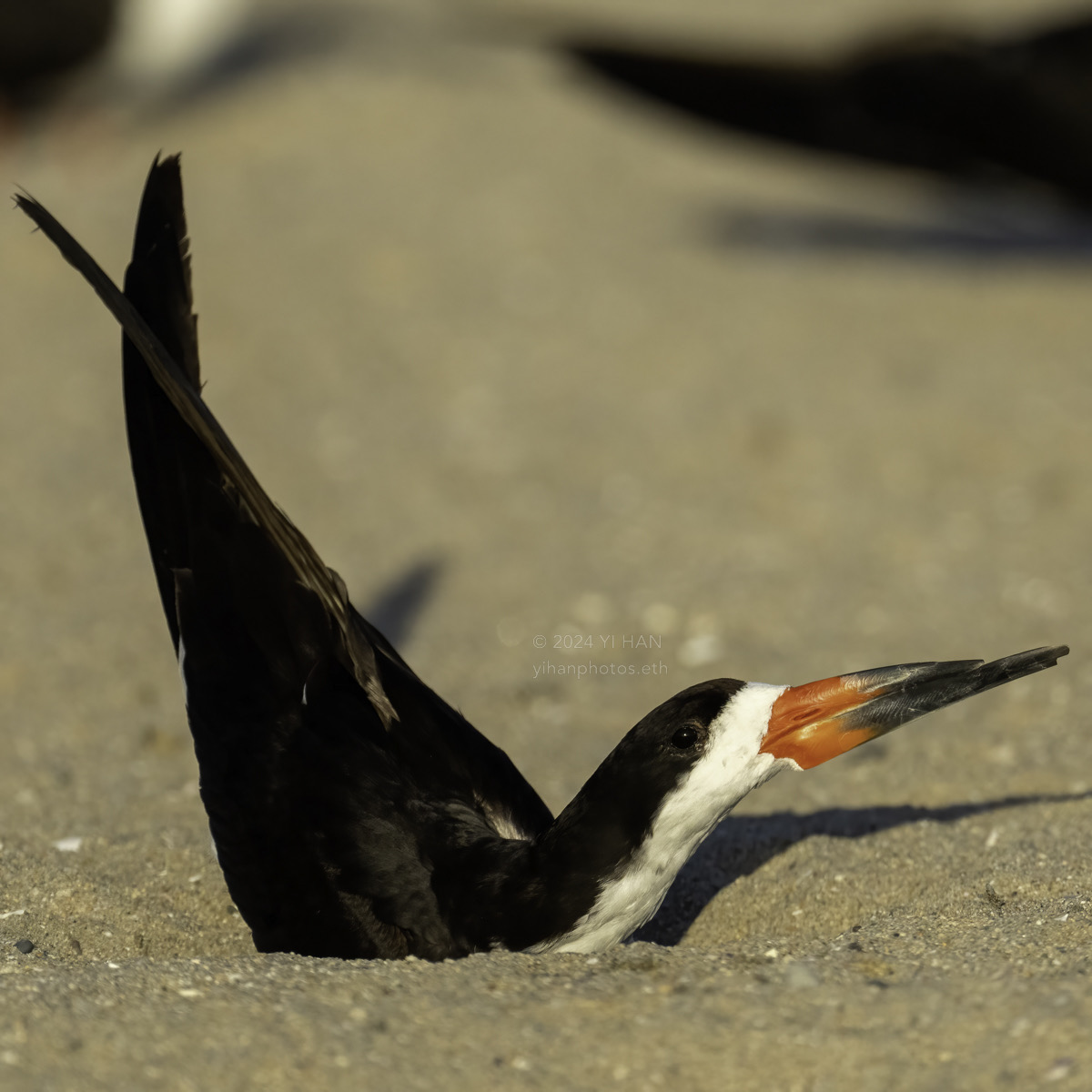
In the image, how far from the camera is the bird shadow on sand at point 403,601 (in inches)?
201

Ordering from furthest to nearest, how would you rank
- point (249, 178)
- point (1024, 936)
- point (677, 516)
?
point (249, 178) → point (677, 516) → point (1024, 936)

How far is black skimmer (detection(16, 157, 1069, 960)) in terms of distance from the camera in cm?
258

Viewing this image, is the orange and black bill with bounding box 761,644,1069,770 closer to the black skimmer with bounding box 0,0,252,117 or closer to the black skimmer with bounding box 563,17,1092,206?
the black skimmer with bounding box 563,17,1092,206

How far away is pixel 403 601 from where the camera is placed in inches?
208

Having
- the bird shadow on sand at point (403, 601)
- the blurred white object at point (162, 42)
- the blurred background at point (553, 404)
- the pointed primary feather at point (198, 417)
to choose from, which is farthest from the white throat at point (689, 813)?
the blurred white object at point (162, 42)

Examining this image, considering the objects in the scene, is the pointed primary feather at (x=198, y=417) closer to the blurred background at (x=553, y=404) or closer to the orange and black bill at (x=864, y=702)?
the orange and black bill at (x=864, y=702)

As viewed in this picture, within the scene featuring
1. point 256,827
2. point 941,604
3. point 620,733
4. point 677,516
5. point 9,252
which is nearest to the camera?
point 256,827

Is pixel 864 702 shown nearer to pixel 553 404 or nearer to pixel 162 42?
pixel 553 404

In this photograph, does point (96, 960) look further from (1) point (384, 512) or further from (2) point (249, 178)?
(2) point (249, 178)

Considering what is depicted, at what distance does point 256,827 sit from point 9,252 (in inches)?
210

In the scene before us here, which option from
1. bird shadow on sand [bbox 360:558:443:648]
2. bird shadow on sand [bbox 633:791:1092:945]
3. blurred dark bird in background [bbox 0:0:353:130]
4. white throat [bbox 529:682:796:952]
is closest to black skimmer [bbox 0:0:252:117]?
blurred dark bird in background [bbox 0:0:353:130]

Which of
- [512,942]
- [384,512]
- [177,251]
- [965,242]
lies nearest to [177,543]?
[177,251]

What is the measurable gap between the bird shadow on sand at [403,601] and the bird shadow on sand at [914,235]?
3535 mm

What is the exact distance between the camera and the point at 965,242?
28.1 feet
